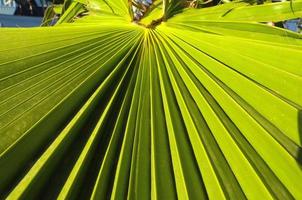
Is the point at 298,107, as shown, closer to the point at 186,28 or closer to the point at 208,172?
the point at 208,172

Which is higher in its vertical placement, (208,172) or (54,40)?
(54,40)

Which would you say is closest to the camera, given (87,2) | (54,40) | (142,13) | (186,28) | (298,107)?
(298,107)

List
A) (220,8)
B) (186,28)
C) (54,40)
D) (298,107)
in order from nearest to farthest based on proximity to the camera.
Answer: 1. (298,107)
2. (54,40)
3. (186,28)
4. (220,8)

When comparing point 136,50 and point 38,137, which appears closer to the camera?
point 38,137

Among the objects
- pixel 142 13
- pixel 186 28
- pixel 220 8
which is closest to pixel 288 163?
pixel 186 28

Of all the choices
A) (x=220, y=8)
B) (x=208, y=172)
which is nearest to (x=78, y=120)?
(x=208, y=172)

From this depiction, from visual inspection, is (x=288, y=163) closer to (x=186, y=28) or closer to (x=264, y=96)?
(x=264, y=96)
